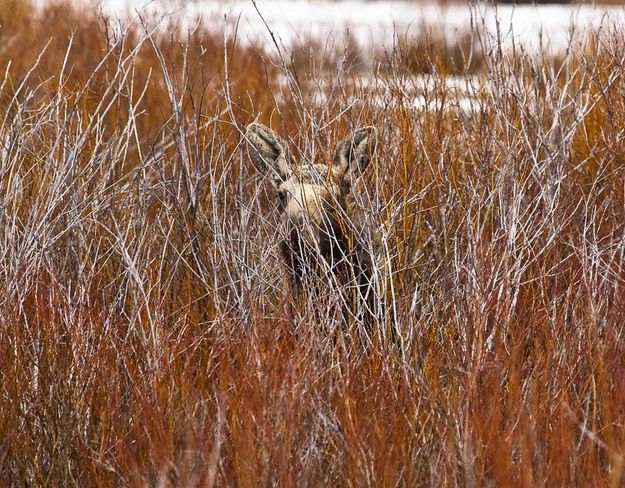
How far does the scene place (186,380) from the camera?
276 centimetres

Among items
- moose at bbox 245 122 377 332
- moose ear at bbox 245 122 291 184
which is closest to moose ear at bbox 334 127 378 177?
moose at bbox 245 122 377 332

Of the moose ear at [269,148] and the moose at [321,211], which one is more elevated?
the moose ear at [269,148]

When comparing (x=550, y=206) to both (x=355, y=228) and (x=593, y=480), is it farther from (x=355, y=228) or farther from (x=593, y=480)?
(x=593, y=480)

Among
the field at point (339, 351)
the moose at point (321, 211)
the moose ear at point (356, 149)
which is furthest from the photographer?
the moose ear at point (356, 149)

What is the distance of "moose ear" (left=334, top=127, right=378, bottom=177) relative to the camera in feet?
10.7

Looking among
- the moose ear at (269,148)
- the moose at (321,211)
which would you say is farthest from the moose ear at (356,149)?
the moose ear at (269,148)

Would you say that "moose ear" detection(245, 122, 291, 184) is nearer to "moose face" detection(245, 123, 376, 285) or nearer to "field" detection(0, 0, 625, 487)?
"moose face" detection(245, 123, 376, 285)

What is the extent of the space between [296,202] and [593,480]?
1.18 metres

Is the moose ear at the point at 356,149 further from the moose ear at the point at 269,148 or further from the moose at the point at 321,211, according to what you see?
the moose ear at the point at 269,148

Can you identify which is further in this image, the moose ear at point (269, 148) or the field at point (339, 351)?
the moose ear at point (269, 148)

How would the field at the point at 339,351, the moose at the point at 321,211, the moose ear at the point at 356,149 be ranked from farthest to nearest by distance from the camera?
the moose ear at the point at 356,149 → the moose at the point at 321,211 → the field at the point at 339,351

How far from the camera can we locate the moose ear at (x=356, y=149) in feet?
10.7

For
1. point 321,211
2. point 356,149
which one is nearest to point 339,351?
point 321,211

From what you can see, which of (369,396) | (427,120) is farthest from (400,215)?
(369,396)
